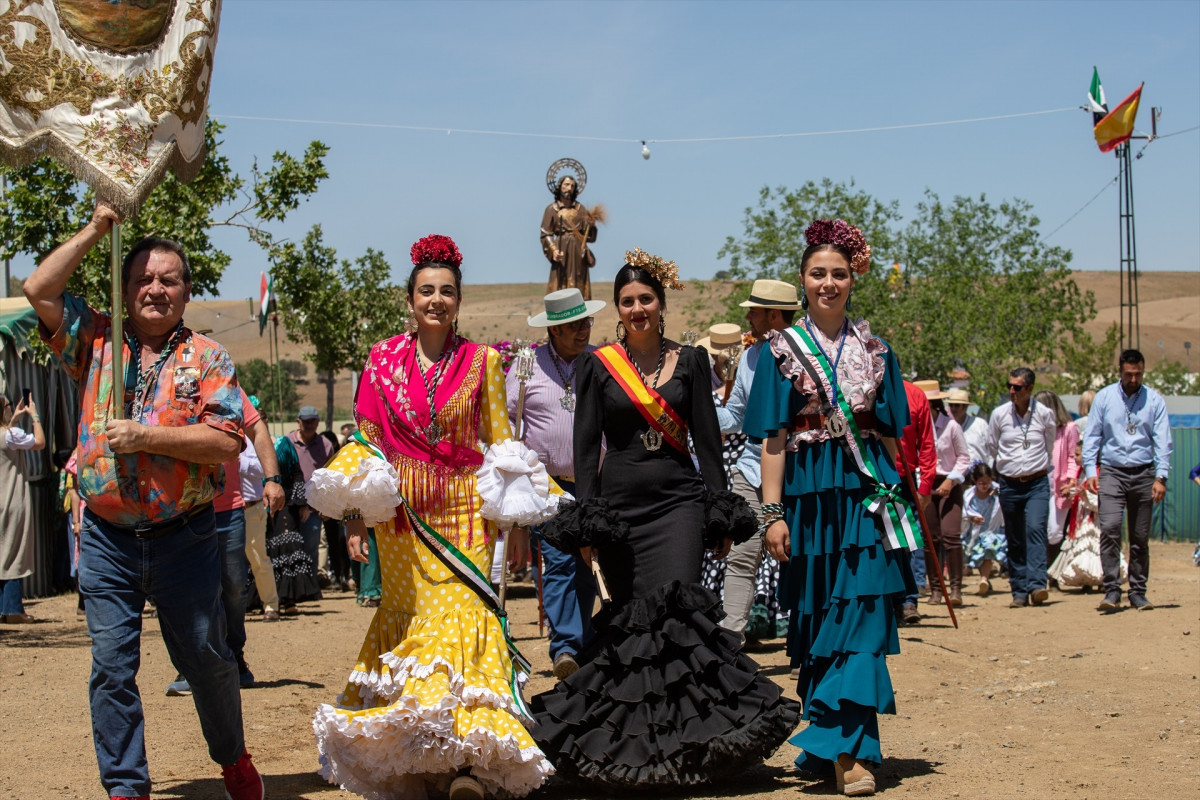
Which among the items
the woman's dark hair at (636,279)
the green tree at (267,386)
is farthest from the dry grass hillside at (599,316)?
the woman's dark hair at (636,279)

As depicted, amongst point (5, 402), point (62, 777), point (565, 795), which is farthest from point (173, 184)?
point (565, 795)

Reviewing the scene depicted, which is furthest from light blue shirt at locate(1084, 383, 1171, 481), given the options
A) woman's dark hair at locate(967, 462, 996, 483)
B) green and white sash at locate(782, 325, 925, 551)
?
green and white sash at locate(782, 325, 925, 551)

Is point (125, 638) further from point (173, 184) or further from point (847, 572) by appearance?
point (173, 184)

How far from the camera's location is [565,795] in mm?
5734

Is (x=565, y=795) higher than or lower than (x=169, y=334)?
lower

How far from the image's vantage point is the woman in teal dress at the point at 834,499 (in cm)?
562

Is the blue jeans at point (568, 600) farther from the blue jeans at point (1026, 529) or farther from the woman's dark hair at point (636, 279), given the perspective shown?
the blue jeans at point (1026, 529)

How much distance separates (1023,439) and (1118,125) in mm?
19898

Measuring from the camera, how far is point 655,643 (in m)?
5.68

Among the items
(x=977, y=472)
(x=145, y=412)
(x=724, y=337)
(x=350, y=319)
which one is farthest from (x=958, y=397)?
(x=350, y=319)

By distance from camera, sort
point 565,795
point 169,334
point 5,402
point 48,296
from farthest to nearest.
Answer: point 5,402
point 565,795
point 169,334
point 48,296

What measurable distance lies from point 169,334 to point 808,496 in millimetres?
2800

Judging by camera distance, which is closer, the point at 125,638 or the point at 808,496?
the point at 125,638

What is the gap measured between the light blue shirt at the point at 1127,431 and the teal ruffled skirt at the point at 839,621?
7113 millimetres
